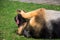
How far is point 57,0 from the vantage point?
13.1 metres

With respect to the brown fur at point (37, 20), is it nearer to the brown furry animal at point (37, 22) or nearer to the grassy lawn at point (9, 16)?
the brown furry animal at point (37, 22)

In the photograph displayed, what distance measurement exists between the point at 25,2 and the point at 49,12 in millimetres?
4627

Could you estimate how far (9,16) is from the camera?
1039 cm

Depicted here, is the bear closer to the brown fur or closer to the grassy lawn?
the brown fur

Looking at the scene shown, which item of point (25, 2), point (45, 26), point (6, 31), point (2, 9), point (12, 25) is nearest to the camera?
point (45, 26)

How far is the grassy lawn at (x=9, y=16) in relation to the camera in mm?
8195

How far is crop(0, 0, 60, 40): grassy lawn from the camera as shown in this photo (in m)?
8.20

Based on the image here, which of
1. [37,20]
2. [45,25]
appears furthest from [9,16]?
[45,25]

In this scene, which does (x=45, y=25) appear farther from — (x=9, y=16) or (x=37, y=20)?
(x=9, y=16)

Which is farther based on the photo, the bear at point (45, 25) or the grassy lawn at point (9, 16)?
the grassy lawn at point (9, 16)

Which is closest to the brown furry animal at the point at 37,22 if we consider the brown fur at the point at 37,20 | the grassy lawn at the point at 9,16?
the brown fur at the point at 37,20

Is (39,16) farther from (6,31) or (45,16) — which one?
(6,31)

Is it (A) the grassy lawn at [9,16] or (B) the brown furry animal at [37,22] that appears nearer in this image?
(B) the brown furry animal at [37,22]

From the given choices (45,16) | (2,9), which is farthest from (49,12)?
(2,9)
